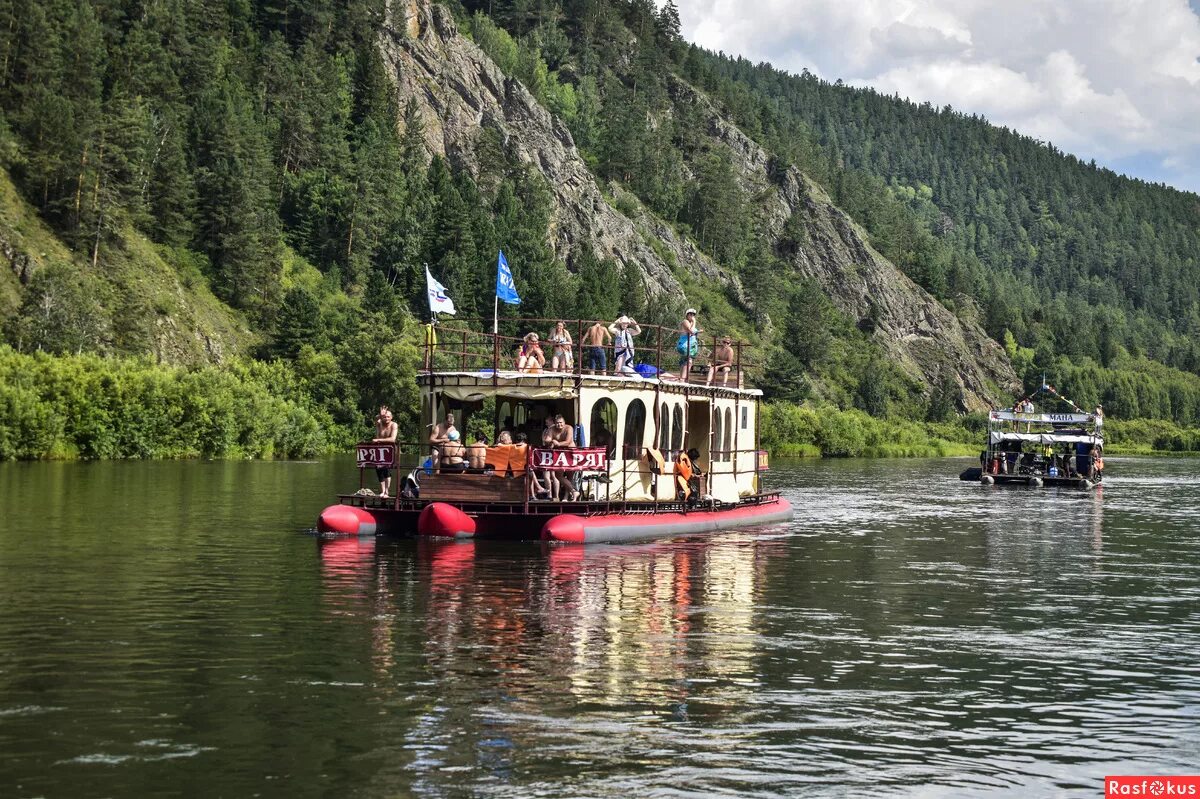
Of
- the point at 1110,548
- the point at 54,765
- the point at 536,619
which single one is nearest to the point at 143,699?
the point at 54,765

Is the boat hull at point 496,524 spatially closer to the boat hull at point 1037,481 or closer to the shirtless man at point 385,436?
the shirtless man at point 385,436

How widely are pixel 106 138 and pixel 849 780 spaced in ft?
401

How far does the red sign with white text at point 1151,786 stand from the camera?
1513 centimetres

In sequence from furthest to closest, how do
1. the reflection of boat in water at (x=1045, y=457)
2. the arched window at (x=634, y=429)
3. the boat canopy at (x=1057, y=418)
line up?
1. the reflection of boat in water at (x=1045, y=457)
2. the boat canopy at (x=1057, y=418)
3. the arched window at (x=634, y=429)

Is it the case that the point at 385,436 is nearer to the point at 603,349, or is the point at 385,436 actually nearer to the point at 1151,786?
the point at 603,349

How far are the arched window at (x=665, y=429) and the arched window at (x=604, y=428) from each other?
2.02 meters

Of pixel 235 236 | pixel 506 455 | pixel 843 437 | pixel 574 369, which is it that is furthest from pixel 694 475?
pixel 843 437

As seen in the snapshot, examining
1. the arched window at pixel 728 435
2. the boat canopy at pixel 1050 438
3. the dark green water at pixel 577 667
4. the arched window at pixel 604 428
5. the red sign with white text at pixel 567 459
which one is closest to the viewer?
the dark green water at pixel 577 667

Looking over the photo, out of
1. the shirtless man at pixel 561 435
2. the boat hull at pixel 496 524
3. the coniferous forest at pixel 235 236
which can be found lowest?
the boat hull at pixel 496 524

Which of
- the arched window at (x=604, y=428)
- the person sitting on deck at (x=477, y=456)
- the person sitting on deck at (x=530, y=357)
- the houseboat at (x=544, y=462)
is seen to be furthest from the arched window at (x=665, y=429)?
the person sitting on deck at (x=477, y=456)

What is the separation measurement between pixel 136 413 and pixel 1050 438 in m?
60.0

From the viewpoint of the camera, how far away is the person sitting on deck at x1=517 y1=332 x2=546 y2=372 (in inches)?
1559

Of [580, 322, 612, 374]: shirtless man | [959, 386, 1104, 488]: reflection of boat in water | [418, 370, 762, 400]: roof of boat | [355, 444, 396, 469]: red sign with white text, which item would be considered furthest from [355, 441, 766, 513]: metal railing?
[959, 386, 1104, 488]: reflection of boat in water

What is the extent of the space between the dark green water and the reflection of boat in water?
42255 mm
